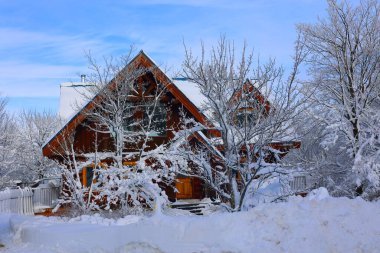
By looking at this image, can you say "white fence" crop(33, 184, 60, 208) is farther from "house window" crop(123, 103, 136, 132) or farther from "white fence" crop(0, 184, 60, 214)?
"house window" crop(123, 103, 136, 132)

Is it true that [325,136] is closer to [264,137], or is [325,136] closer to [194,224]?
[264,137]

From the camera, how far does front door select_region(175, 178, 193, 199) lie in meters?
19.4

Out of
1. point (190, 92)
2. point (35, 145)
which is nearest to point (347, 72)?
point (190, 92)

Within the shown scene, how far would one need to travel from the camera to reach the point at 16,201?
60.3ft

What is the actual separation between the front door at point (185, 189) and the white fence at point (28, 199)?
602 cm

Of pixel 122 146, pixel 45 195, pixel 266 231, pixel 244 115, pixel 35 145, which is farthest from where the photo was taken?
pixel 35 145

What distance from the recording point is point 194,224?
6.88 meters

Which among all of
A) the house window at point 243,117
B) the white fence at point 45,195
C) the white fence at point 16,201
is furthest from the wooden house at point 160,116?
the house window at point 243,117

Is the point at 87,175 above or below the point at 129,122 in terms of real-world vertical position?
below

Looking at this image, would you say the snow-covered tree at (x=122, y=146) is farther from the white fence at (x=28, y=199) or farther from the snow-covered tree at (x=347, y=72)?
the snow-covered tree at (x=347, y=72)

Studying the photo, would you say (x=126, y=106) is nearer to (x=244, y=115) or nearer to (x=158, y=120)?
A: (x=158, y=120)

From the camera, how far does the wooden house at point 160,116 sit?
17469 millimetres

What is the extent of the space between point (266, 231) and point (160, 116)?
13369 millimetres

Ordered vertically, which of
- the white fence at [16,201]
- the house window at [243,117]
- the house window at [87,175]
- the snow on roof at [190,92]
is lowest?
the white fence at [16,201]
